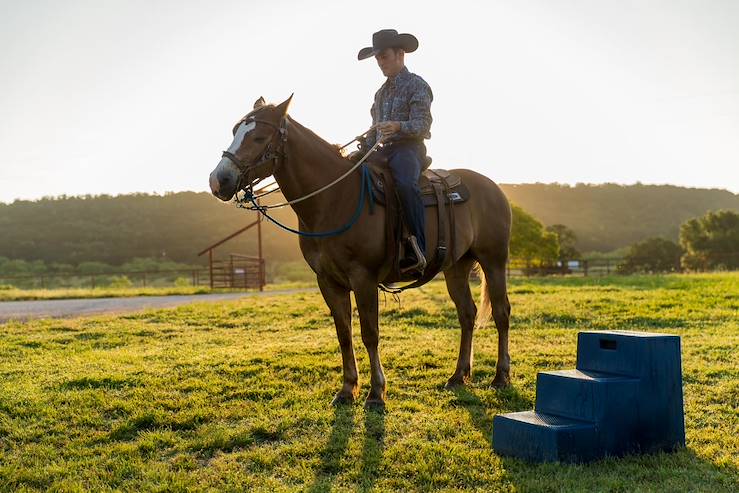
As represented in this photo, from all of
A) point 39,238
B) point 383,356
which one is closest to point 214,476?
point 383,356

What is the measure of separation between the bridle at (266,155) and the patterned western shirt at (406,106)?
47.7 inches

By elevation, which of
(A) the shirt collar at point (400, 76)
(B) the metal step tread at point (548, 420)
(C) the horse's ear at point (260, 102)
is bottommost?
(B) the metal step tread at point (548, 420)

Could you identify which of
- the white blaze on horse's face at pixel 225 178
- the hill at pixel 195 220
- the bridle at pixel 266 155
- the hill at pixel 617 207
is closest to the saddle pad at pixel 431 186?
the bridle at pixel 266 155

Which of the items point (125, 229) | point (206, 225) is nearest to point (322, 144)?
point (206, 225)

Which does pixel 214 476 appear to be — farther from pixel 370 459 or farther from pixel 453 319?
pixel 453 319

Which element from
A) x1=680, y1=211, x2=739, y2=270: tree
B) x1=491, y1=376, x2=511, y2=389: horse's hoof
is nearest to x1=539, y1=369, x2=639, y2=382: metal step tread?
x1=491, y1=376, x2=511, y2=389: horse's hoof

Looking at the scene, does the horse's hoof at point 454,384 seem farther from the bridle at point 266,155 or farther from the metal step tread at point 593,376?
the bridle at point 266,155

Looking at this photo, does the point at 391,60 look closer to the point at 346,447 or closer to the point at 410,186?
the point at 410,186

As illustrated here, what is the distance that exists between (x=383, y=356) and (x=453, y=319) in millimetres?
4604

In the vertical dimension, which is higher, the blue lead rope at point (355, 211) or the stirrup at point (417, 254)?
the blue lead rope at point (355, 211)

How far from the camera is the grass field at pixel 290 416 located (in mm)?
4219

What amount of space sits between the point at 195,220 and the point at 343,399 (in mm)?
88618

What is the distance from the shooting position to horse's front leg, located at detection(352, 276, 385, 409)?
5.97 m

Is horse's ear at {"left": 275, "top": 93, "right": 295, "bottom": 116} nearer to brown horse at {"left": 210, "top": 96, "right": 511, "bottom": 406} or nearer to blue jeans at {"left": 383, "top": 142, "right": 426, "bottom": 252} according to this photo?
brown horse at {"left": 210, "top": 96, "right": 511, "bottom": 406}
